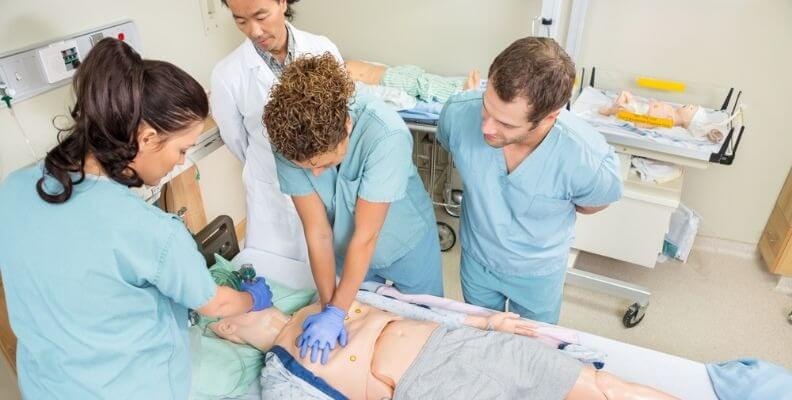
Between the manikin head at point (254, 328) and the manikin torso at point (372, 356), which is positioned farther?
the manikin head at point (254, 328)

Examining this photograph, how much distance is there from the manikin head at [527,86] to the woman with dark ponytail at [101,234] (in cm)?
63

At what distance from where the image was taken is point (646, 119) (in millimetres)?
2098

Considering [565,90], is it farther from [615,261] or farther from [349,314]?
[615,261]

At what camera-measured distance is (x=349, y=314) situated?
1560mm

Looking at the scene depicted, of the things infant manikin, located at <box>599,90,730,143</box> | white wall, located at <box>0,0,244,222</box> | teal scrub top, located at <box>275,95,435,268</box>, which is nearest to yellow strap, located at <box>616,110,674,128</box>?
infant manikin, located at <box>599,90,730,143</box>

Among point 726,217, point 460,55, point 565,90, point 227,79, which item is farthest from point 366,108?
point 726,217

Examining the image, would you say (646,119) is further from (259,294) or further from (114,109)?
(114,109)

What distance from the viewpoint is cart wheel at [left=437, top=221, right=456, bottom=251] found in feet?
9.01

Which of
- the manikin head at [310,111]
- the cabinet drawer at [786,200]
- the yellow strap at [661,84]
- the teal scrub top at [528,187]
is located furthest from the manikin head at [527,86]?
the cabinet drawer at [786,200]

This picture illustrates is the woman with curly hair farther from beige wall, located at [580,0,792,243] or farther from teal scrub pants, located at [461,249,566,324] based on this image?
beige wall, located at [580,0,792,243]

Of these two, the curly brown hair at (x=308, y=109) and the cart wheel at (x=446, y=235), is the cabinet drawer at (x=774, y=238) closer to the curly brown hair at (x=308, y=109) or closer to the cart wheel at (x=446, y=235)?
the cart wheel at (x=446, y=235)

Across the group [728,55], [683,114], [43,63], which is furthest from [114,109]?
[728,55]

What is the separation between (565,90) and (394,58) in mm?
1748

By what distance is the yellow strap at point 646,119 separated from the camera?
209cm
